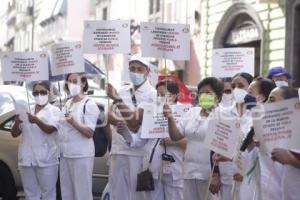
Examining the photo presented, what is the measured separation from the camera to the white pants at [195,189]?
20.7 ft

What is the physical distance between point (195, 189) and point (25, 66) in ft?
8.85

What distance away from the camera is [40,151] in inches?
292

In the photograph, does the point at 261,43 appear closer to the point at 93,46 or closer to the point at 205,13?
the point at 205,13

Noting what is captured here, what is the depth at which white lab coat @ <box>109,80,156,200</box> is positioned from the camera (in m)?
6.66

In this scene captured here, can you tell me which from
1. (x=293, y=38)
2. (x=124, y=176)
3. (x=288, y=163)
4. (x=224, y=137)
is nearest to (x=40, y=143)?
(x=124, y=176)

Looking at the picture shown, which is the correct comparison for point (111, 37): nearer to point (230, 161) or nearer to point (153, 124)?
point (153, 124)

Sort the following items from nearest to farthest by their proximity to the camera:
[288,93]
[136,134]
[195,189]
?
[288,93] < [195,189] < [136,134]

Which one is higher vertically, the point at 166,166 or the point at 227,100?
the point at 227,100

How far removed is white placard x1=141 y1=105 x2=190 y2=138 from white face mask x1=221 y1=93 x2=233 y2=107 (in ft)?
1.41

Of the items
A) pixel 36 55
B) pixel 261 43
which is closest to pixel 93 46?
pixel 36 55

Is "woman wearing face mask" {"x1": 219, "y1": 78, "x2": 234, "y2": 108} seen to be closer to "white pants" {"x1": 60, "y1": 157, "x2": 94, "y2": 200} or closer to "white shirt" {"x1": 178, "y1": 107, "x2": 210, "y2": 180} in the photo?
"white shirt" {"x1": 178, "y1": 107, "x2": 210, "y2": 180}

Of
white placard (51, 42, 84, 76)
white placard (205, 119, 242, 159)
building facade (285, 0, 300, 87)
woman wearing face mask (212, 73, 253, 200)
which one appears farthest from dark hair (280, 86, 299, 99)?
building facade (285, 0, 300, 87)

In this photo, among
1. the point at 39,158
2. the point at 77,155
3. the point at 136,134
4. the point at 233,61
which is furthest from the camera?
the point at 233,61

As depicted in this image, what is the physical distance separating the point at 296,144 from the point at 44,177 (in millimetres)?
3520
